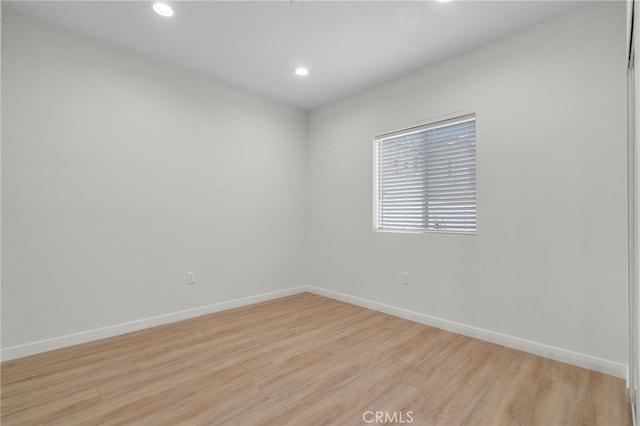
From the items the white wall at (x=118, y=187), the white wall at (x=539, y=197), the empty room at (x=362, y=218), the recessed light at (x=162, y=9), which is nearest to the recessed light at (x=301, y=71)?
the empty room at (x=362, y=218)

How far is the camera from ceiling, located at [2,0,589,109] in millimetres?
2305

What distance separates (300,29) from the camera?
258cm

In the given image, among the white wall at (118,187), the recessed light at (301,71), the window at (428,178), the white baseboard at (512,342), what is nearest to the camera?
the white baseboard at (512,342)

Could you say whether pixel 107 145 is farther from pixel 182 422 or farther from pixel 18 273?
pixel 182 422

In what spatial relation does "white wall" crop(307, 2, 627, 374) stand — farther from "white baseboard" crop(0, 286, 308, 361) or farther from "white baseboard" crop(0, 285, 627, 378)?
"white baseboard" crop(0, 286, 308, 361)

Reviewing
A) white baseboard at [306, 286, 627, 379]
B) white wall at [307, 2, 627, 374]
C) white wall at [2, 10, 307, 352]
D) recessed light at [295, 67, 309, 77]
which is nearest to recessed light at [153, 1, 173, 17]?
white wall at [2, 10, 307, 352]

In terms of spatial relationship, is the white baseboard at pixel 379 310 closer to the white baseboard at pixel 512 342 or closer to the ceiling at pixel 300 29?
the white baseboard at pixel 512 342

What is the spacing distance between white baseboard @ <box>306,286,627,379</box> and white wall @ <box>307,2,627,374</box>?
0.01 metres

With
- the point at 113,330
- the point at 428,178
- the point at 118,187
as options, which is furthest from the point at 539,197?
the point at 113,330

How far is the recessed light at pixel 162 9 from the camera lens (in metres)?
2.28

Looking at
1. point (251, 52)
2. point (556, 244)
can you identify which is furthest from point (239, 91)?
point (556, 244)

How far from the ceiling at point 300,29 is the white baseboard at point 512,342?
2.68 metres

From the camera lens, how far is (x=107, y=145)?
278cm

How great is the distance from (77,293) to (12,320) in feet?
1.38
